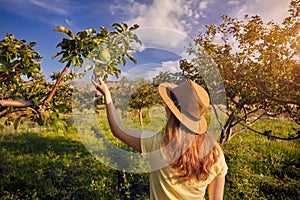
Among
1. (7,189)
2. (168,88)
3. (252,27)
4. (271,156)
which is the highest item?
(252,27)

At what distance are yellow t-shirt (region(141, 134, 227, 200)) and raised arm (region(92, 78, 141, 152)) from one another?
6cm

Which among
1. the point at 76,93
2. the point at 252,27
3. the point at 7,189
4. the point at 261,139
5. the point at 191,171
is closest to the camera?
the point at 191,171

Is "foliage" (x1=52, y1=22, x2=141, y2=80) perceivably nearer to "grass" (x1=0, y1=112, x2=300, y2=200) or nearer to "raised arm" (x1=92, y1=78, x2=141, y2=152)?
"raised arm" (x1=92, y1=78, x2=141, y2=152)

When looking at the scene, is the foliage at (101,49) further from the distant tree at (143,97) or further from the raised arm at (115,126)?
the distant tree at (143,97)

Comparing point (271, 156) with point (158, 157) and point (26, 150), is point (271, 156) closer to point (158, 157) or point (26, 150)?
point (158, 157)

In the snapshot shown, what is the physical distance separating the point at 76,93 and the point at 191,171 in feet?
2.64

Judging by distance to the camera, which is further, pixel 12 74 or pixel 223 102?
pixel 223 102

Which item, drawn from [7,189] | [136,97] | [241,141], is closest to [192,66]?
[136,97]

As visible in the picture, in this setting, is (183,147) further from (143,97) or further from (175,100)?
(143,97)

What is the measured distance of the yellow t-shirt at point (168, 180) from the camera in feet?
4.93

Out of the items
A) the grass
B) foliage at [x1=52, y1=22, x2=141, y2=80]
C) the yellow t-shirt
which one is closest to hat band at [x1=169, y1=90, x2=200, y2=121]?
the yellow t-shirt

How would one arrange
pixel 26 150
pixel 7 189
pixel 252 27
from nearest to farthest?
pixel 252 27 → pixel 7 189 → pixel 26 150

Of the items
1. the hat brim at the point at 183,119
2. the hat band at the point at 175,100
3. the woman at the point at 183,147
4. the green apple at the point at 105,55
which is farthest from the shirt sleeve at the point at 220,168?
the green apple at the point at 105,55

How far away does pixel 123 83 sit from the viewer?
1787 mm
